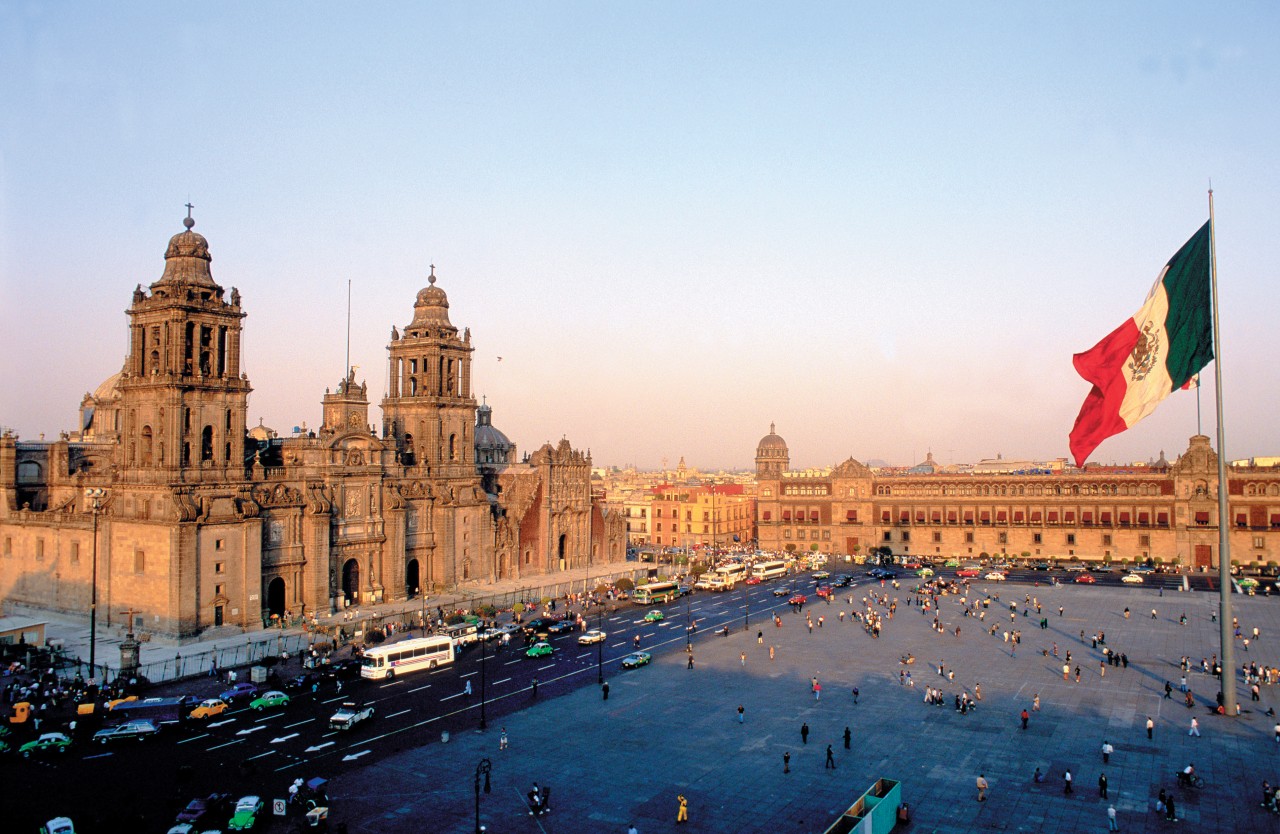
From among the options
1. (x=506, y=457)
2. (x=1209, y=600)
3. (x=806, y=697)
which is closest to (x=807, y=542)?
(x=506, y=457)

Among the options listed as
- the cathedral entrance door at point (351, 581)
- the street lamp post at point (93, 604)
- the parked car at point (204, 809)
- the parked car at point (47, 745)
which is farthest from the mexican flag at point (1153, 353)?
the cathedral entrance door at point (351, 581)

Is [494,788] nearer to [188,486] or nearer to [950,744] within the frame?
[950,744]

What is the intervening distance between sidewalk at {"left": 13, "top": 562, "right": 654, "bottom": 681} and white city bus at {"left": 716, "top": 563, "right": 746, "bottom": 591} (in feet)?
47.3

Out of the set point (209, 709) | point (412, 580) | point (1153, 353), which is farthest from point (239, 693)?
point (1153, 353)

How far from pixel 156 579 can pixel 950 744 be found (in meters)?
52.1

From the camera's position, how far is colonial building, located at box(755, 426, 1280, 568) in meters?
113

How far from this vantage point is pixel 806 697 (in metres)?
51.3

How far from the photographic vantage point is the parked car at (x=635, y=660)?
58.8 m

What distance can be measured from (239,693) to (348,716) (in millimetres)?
9164

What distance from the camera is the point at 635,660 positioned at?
59.2 metres

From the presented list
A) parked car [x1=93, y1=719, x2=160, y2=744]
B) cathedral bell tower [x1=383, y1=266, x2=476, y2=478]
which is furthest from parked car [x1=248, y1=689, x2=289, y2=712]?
cathedral bell tower [x1=383, y1=266, x2=476, y2=478]

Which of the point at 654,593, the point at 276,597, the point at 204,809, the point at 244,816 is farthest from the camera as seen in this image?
the point at 654,593

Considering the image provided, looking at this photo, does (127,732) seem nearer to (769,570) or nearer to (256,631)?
(256,631)

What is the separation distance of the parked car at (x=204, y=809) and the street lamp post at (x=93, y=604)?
23400mm
